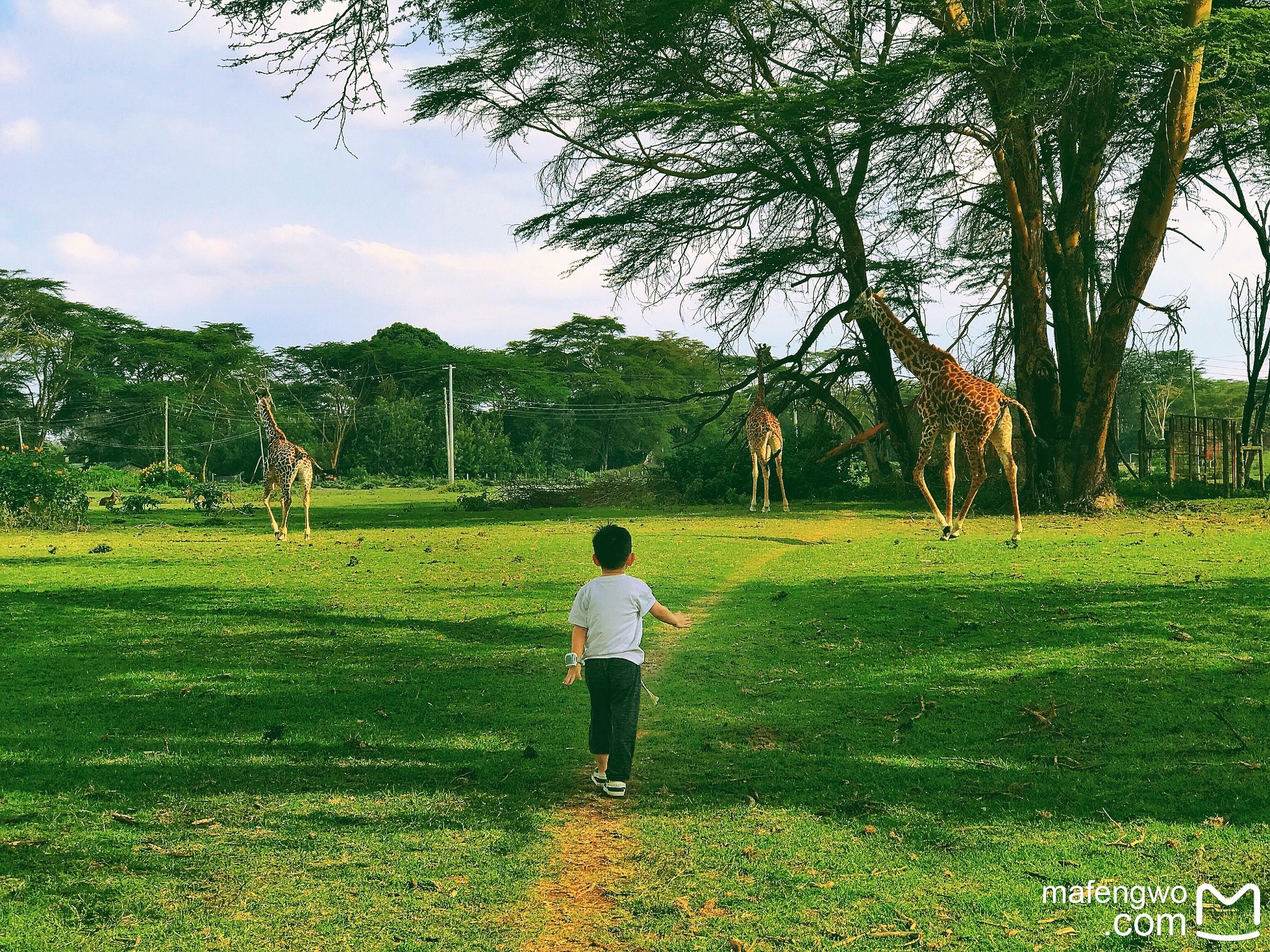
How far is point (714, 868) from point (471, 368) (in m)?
52.7

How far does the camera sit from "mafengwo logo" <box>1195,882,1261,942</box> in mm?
3082

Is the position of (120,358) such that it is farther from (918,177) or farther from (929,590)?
(929,590)

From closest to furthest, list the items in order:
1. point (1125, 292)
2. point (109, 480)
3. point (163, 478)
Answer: point (1125, 292), point (163, 478), point (109, 480)

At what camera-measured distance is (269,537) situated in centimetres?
1611

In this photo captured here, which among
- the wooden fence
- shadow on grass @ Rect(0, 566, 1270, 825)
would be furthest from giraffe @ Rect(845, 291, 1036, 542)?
the wooden fence

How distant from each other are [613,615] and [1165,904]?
2.30m

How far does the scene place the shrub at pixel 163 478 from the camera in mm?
27578

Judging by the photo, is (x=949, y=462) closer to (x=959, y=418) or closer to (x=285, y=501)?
(x=959, y=418)

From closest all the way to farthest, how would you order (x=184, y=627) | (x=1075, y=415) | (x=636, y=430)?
1. (x=184, y=627)
2. (x=1075, y=415)
3. (x=636, y=430)

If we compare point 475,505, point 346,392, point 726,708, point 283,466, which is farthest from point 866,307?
point 346,392

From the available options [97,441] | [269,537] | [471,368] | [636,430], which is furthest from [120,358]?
[269,537]

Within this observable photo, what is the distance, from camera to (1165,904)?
3291 millimetres

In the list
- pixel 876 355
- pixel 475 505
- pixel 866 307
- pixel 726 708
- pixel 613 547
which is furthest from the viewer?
pixel 475 505

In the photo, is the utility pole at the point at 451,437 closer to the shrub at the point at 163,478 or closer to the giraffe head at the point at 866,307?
the shrub at the point at 163,478
